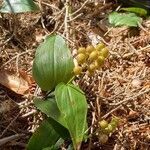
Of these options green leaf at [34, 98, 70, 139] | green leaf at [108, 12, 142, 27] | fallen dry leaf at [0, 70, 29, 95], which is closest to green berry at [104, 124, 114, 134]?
green leaf at [34, 98, 70, 139]

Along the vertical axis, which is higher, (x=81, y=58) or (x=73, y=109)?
(x=81, y=58)

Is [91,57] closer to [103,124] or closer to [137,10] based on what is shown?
[103,124]

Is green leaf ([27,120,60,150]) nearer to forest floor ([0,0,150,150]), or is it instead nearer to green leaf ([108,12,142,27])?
forest floor ([0,0,150,150])

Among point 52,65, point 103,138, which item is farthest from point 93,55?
point 103,138

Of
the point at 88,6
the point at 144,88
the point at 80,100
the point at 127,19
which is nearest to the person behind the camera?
the point at 80,100

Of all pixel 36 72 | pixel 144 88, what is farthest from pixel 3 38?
pixel 144 88

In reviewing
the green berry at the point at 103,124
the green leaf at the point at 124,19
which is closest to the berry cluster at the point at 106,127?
the green berry at the point at 103,124

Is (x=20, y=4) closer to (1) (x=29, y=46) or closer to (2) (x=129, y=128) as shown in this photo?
(1) (x=29, y=46)
